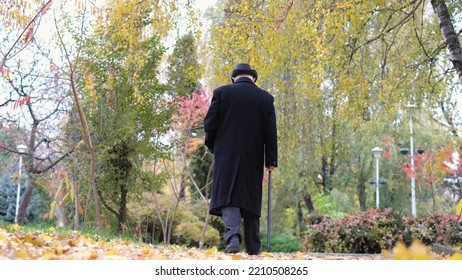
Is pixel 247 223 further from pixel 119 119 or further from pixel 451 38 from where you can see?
pixel 119 119

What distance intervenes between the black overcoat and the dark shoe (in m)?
0.32

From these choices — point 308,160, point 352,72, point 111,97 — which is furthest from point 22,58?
point 352,72

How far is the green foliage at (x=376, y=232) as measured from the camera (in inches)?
507

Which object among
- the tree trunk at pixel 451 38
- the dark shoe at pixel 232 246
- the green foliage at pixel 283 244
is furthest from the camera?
the green foliage at pixel 283 244

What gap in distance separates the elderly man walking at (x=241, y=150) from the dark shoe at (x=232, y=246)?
Answer: 7 centimetres

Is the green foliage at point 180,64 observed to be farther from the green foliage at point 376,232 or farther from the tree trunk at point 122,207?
the green foliage at point 376,232

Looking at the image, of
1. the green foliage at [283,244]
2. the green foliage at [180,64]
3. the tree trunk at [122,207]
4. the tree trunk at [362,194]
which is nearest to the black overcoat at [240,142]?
the tree trunk at [122,207]

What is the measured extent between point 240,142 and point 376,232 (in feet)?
26.6

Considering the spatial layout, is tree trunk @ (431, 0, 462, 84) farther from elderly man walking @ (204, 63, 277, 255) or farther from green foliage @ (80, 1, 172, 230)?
green foliage @ (80, 1, 172, 230)

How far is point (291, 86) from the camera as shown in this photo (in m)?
12.2

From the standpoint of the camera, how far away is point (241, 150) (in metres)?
5.63

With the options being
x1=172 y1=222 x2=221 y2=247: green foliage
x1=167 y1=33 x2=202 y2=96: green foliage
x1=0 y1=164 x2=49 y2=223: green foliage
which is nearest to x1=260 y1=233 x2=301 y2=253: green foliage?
x1=172 y1=222 x2=221 y2=247: green foliage
